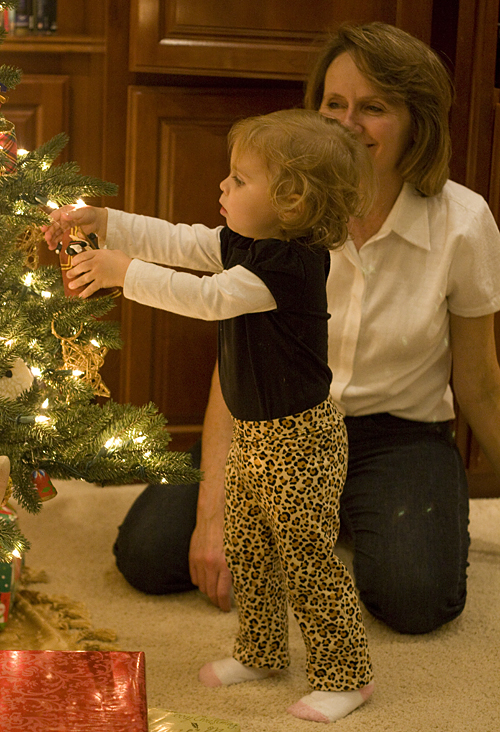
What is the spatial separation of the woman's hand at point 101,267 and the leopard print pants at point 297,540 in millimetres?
276

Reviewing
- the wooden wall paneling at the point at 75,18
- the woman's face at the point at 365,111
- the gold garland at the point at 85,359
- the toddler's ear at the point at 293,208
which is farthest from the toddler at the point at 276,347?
the wooden wall paneling at the point at 75,18

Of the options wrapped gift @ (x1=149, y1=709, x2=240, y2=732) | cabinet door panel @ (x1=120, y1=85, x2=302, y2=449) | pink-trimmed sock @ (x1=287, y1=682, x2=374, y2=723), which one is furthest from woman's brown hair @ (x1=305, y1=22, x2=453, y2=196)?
wrapped gift @ (x1=149, y1=709, x2=240, y2=732)

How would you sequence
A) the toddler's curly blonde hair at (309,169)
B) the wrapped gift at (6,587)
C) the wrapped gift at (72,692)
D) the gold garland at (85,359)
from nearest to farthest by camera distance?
1. the wrapped gift at (72,692)
2. the toddler's curly blonde hair at (309,169)
3. the gold garland at (85,359)
4. the wrapped gift at (6,587)

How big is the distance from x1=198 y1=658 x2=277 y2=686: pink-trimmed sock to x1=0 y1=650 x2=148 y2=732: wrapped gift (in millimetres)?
266

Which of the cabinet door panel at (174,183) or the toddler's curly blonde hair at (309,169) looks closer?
the toddler's curly blonde hair at (309,169)

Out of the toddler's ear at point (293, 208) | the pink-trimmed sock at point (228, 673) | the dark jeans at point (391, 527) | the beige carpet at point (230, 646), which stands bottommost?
the beige carpet at point (230, 646)

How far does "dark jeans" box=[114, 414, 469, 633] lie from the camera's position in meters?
1.49

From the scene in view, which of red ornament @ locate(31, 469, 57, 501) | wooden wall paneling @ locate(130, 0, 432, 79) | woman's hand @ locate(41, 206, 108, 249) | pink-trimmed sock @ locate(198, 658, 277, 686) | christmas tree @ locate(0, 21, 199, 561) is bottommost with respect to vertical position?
pink-trimmed sock @ locate(198, 658, 277, 686)

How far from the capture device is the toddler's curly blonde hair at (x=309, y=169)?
1078mm

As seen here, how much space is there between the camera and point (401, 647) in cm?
145

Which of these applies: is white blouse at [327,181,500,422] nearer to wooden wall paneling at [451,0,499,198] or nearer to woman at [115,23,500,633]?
woman at [115,23,500,633]

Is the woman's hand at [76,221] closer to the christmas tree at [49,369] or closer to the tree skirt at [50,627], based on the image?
the christmas tree at [49,369]

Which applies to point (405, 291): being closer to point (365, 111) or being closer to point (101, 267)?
point (365, 111)

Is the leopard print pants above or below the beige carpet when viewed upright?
above
